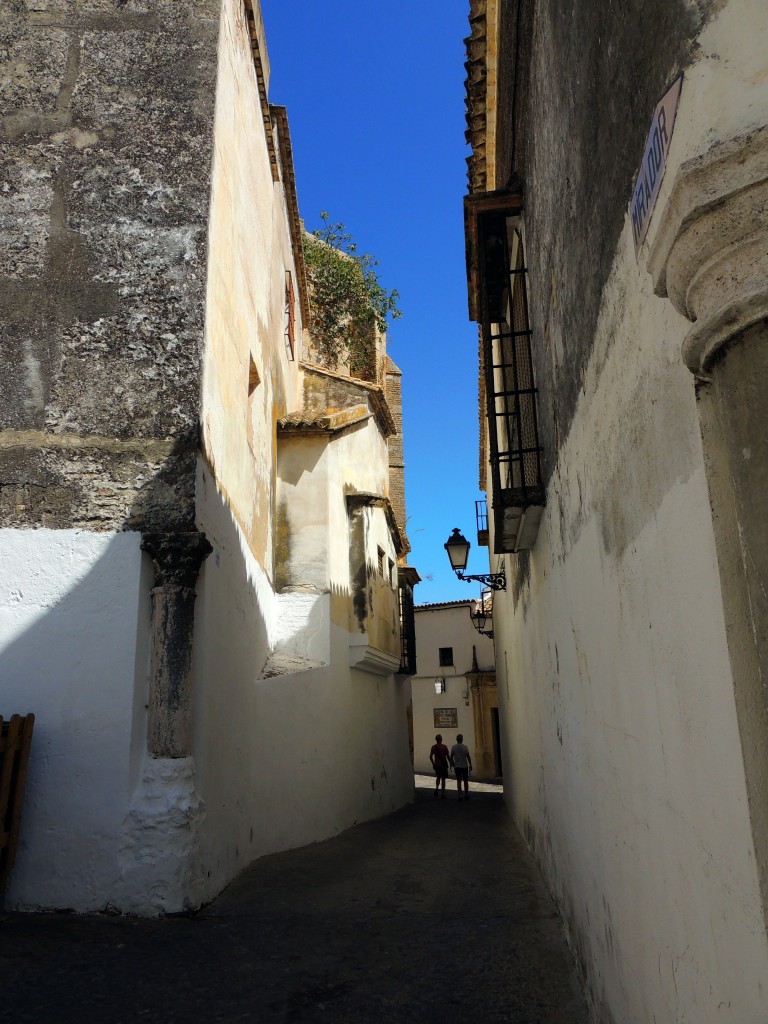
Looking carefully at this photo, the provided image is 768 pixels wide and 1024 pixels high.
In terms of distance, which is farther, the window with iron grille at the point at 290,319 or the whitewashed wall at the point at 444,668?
the whitewashed wall at the point at 444,668

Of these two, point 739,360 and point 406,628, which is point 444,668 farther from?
point 739,360

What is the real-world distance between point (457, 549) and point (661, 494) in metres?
9.74

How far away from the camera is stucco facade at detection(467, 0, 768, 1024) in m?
1.67

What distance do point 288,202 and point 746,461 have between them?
1318 centimetres

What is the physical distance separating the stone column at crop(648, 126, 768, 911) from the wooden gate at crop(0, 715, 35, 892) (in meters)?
5.22

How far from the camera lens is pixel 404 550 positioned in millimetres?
18609

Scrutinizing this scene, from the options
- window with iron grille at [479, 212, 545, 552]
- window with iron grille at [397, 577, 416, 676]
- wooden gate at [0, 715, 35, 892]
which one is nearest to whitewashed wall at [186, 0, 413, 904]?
Result: wooden gate at [0, 715, 35, 892]

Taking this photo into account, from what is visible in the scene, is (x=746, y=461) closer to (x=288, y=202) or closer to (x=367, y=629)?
(x=367, y=629)

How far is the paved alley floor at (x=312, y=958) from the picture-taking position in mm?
4062

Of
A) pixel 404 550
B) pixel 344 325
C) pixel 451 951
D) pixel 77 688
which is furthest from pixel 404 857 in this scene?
pixel 344 325

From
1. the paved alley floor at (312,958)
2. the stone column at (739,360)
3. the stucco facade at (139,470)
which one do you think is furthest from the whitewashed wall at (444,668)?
the stone column at (739,360)

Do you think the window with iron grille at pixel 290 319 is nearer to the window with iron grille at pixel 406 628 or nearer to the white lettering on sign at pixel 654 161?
the window with iron grille at pixel 406 628

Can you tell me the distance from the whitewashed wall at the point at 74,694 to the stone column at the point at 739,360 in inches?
197

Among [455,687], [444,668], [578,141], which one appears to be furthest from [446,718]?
[578,141]
